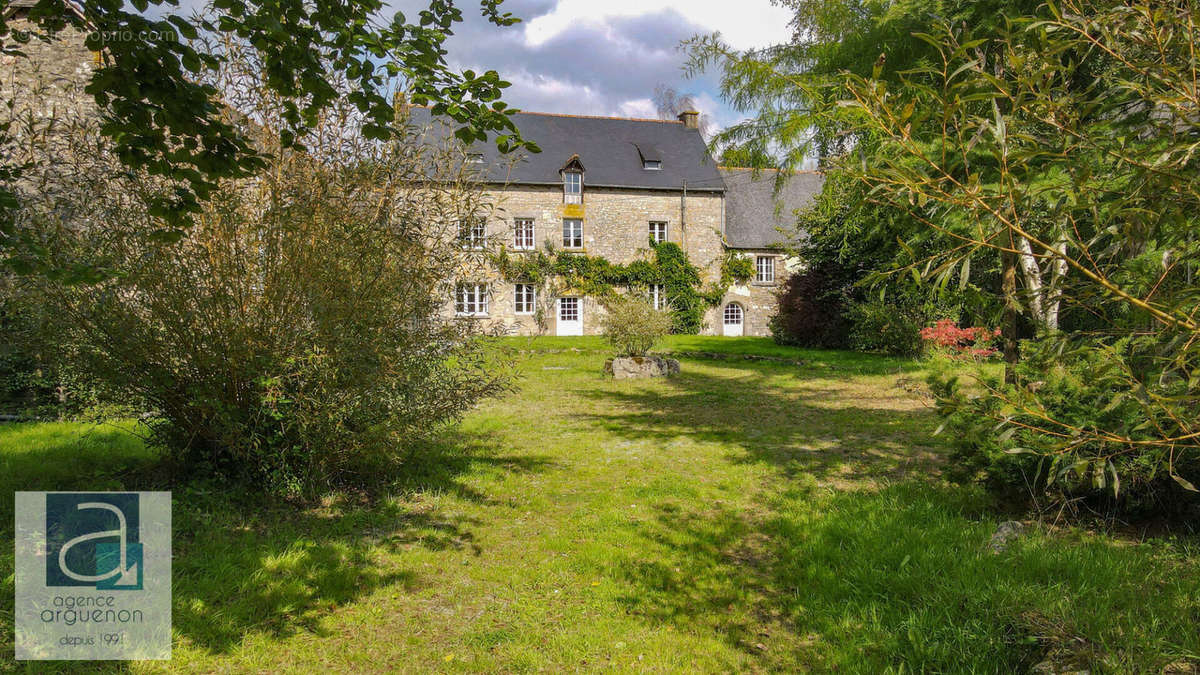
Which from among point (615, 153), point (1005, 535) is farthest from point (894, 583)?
point (615, 153)

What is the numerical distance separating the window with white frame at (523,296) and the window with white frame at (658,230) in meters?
6.42

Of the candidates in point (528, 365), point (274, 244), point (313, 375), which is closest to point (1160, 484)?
point (313, 375)

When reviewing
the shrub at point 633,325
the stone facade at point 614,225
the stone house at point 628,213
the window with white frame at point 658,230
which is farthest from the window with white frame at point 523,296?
the shrub at point 633,325

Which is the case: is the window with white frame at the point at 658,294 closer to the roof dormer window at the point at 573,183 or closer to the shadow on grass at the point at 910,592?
the roof dormer window at the point at 573,183

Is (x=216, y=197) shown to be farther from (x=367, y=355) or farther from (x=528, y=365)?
(x=528, y=365)

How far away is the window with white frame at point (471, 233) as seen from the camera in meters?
5.81

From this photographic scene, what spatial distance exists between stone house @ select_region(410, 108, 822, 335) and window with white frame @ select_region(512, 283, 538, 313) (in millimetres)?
57

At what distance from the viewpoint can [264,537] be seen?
485 cm

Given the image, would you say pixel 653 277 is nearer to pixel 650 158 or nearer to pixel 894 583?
pixel 650 158

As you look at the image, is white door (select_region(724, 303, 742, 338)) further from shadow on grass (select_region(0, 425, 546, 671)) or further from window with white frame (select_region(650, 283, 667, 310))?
shadow on grass (select_region(0, 425, 546, 671))

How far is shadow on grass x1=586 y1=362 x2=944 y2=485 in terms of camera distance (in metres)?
7.42

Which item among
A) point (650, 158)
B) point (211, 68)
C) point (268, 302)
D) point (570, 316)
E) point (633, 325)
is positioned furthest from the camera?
point (650, 158)

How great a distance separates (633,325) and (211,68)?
11960mm
